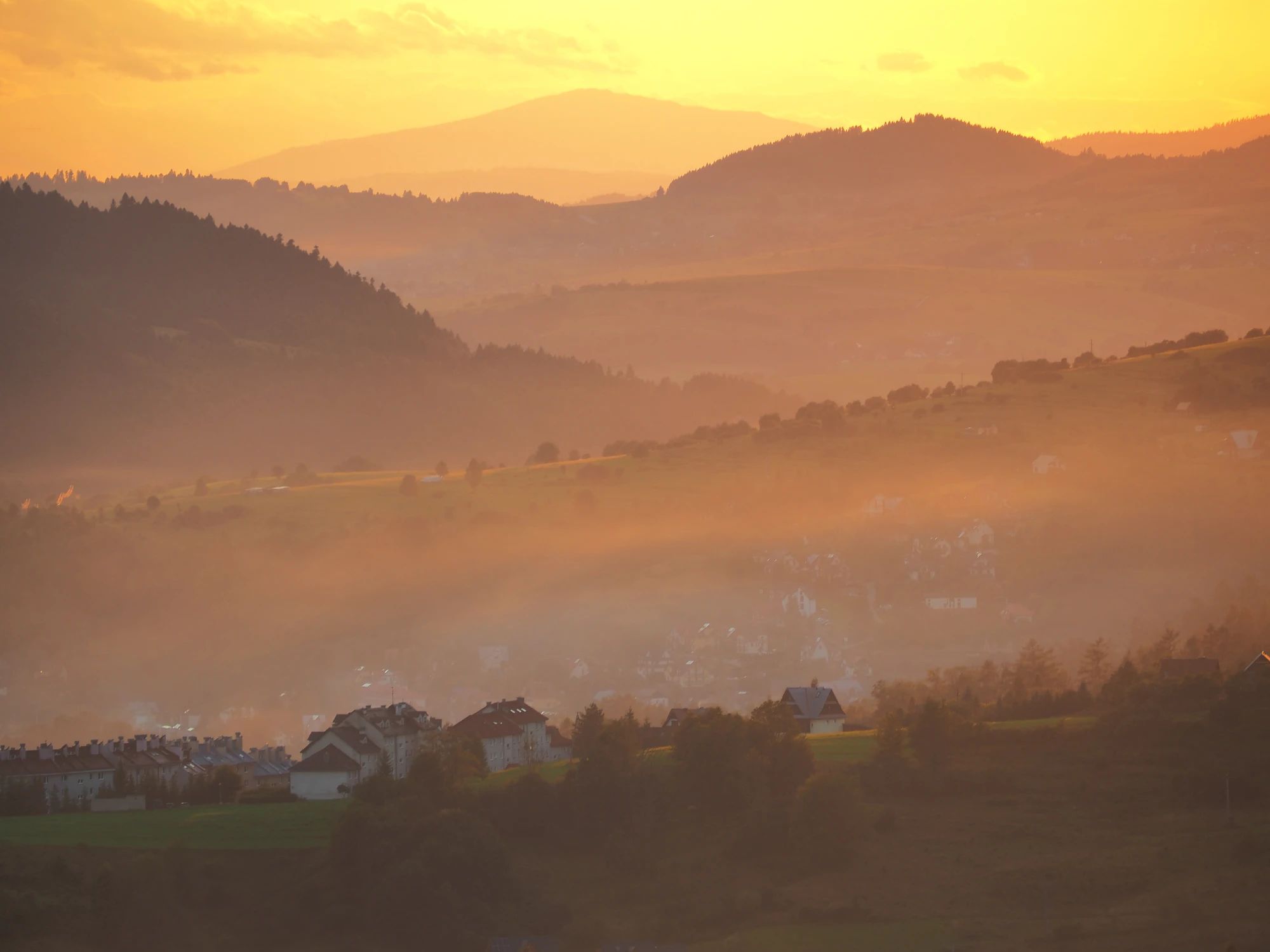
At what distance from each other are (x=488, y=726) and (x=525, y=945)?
32.4 metres

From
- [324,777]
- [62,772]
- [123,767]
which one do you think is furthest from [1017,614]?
[62,772]

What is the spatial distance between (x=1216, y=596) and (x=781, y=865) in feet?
293

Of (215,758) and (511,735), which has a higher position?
(215,758)

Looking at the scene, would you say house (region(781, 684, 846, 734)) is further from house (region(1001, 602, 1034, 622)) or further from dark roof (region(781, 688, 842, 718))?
house (region(1001, 602, 1034, 622))

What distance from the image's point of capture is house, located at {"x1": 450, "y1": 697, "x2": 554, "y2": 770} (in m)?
95.1

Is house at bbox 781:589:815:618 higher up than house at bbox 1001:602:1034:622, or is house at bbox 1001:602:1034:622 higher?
house at bbox 781:589:815:618

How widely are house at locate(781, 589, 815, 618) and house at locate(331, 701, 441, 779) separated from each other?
9466 cm

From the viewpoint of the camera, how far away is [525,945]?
6425cm

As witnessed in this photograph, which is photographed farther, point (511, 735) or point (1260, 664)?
point (511, 735)

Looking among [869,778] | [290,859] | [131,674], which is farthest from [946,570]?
[290,859]

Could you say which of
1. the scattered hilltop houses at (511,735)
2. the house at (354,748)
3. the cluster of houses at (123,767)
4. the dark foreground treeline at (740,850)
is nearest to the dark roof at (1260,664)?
the dark foreground treeline at (740,850)

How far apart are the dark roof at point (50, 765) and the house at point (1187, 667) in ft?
Result: 172

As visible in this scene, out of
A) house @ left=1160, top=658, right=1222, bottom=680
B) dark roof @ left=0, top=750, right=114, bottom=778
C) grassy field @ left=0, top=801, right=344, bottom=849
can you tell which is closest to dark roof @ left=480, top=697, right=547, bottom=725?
grassy field @ left=0, top=801, right=344, bottom=849

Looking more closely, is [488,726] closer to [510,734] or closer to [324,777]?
[510,734]
